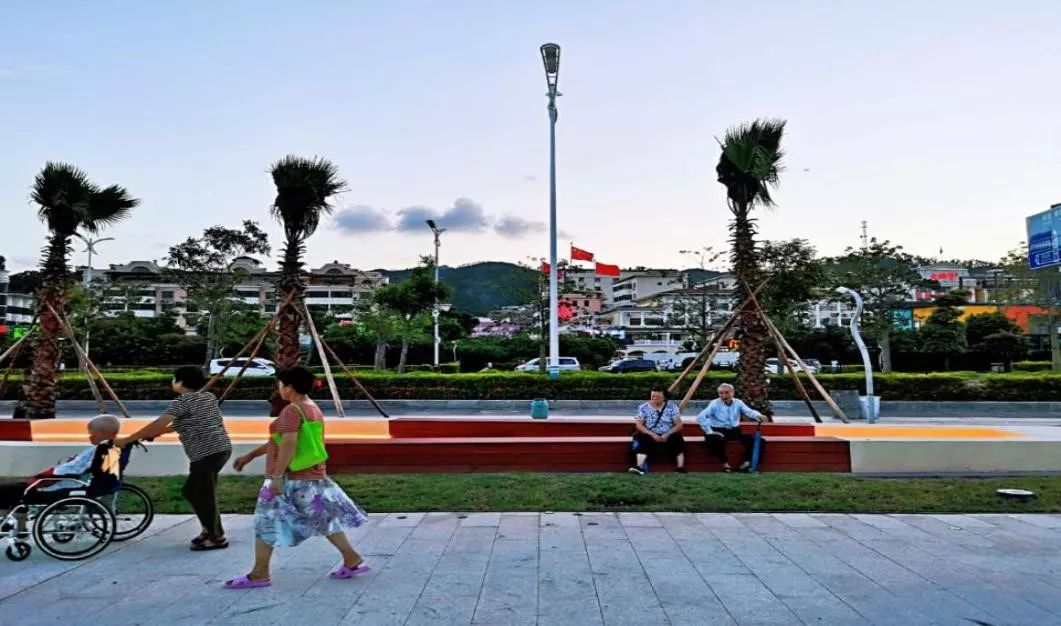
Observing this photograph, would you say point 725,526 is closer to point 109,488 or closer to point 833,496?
point 833,496

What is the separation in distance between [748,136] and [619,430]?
585cm

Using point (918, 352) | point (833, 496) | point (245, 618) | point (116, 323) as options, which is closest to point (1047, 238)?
point (833, 496)

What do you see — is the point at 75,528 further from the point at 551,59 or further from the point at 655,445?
the point at 551,59

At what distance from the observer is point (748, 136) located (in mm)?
13422

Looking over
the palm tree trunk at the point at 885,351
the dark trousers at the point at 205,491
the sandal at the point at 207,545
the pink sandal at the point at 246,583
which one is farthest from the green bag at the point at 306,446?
the palm tree trunk at the point at 885,351

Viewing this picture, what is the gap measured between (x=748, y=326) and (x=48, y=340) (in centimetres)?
1358

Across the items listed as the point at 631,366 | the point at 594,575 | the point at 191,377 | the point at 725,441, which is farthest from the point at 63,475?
the point at 631,366

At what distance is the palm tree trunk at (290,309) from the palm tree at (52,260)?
4311mm

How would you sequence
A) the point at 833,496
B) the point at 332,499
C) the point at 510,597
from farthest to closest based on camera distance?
the point at 833,496
the point at 332,499
the point at 510,597

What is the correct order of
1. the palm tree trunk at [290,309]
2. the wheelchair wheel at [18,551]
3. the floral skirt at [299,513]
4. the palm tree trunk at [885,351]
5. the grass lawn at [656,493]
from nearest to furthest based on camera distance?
the floral skirt at [299,513]
the wheelchair wheel at [18,551]
the grass lawn at [656,493]
the palm tree trunk at [290,309]
the palm tree trunk at [885,351]

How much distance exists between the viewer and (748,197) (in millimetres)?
13562

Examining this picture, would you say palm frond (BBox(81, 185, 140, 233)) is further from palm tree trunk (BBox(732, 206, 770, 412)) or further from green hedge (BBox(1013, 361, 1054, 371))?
green hedge (BBox(1013, 361, 1054, 371))

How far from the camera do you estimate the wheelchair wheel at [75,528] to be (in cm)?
566

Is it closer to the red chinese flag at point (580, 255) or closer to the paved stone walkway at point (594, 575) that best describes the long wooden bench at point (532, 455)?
the paved stone walkway at point (594, 575)
